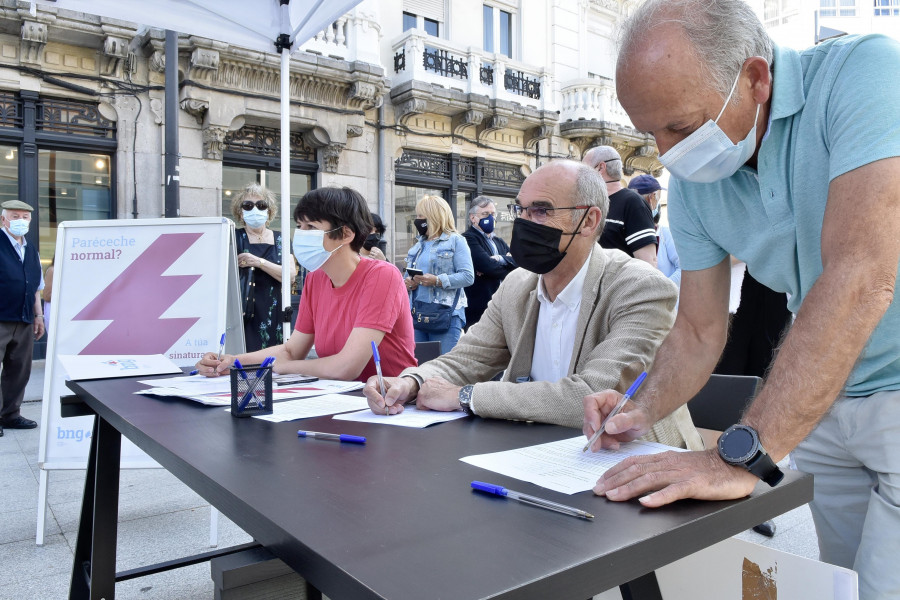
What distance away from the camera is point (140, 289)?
3504mm

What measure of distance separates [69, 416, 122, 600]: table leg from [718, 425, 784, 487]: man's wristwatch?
1.89 meters

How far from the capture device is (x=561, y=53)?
48.0 ft

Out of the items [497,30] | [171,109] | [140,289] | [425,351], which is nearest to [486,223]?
[425,351]

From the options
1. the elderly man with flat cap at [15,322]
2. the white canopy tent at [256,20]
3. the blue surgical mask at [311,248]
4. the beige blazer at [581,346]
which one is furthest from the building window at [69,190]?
the beige blazer at [581,346]

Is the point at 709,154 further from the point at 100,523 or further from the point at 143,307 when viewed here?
the point at 143,307

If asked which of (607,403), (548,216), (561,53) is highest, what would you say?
(561,53)

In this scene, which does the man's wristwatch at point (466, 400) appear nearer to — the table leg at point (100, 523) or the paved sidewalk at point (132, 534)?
the table leg at point (100, 523)

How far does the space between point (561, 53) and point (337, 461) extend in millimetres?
14851

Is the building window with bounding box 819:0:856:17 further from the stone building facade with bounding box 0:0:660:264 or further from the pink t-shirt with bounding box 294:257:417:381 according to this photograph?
the pink t-shirt with bounding box 294:257:417:381

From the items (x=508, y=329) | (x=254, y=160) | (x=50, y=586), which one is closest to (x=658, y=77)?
(x=508, y=329)

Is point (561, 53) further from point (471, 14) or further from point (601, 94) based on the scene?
point (471, 14)

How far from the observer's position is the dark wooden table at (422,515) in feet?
2.39

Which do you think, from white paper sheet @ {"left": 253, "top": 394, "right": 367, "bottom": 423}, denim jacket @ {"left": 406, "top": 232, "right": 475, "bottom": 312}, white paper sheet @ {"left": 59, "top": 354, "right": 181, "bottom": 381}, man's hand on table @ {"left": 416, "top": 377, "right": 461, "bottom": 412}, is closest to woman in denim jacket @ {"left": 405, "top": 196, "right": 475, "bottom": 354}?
denim jacket @ {"left": 406, "top": 232, "right": 475, "bottom": 312}

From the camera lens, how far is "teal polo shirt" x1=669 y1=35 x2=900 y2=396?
3.78 ft
